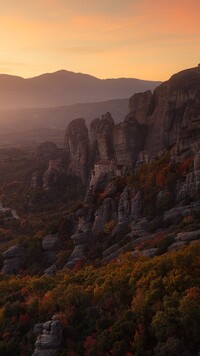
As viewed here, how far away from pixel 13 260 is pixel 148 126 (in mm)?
52299

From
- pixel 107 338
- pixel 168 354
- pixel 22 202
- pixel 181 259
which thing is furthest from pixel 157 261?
pixel 22 202

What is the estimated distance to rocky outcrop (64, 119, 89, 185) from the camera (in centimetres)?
11256

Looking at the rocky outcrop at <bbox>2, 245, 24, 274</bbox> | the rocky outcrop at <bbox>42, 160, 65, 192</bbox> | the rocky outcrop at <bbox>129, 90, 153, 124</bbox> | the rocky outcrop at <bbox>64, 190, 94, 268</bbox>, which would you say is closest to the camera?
the rocky outcrop at <bbox>64, 190, 94, 268</bbox>

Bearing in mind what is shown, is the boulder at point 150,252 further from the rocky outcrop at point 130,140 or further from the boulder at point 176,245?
the rocky outcrop at point 130,140

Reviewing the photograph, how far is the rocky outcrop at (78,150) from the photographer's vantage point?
369 feet

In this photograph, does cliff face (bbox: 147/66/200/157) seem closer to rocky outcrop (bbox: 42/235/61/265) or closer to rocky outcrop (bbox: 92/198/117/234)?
rocky outcrop (bbox: 92/198/117/234)

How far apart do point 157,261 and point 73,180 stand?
7725cm

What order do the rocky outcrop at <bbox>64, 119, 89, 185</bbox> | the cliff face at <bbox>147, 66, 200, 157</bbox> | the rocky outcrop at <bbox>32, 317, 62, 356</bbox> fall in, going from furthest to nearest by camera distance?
the rocky outcrop at <bbox>64, 119, 89, 185</bbox> → the cliff face at <bbox>147, 66, 200, 157</bbox> → the rocky outcrop at <bbox>32, 317, 62, 356</bbox>

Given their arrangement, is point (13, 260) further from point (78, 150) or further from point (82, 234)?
point (78, 150)

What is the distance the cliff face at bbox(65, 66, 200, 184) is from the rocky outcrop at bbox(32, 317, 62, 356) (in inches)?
2350

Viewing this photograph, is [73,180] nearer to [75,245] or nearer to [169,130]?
[169,130]

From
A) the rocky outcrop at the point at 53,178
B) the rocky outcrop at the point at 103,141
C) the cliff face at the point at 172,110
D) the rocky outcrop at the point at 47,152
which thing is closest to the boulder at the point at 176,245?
the cliff face at the point at 172,110

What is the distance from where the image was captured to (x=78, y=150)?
11688 centimetres

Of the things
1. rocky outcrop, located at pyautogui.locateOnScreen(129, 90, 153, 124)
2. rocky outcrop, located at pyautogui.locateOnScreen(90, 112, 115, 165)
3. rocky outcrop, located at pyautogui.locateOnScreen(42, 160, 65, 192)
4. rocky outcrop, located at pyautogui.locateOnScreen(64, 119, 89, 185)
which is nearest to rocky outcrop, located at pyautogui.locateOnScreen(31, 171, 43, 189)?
rocky outcrop, located at pyautogui.locateOnScreen(42, 160, 65, 192)
